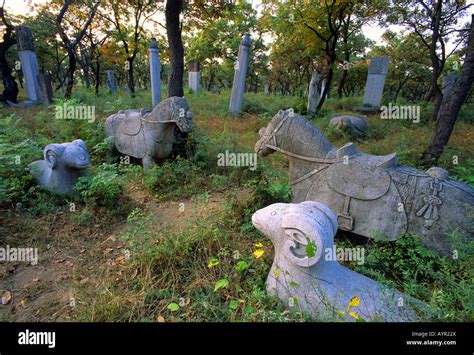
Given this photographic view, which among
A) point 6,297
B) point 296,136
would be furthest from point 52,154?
point 296,136

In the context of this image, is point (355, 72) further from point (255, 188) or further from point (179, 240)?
point (179, 240)

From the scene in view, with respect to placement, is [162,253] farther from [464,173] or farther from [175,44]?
[175,44]

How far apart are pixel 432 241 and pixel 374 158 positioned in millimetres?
1102

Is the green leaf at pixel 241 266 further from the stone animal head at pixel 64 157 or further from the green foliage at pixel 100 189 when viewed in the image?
the stone animal head at pixel 64 157

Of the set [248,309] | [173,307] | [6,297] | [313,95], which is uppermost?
[313,95]

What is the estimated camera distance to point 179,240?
3020mm

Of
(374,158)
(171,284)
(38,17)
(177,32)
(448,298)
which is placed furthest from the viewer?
(38,17)

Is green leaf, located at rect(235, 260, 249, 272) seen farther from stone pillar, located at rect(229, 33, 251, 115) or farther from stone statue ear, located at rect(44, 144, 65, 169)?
stone pillar, located at rect(229, 33, 251, 115)

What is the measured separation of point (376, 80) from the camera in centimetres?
1300

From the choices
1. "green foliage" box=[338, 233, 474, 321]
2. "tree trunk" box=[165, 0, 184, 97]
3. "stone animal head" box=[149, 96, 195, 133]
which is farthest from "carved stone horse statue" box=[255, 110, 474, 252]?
"tree trunk" box=[165, 0, 184, 97]

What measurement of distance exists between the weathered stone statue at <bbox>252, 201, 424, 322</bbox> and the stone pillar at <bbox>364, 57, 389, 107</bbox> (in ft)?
43.7

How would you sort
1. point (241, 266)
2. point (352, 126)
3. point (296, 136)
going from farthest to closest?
A: point (352, 126) → point (296, 136) → point (241, 266)

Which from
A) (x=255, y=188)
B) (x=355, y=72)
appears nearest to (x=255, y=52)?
(x=355, y=72)

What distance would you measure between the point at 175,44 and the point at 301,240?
20.9 ft
